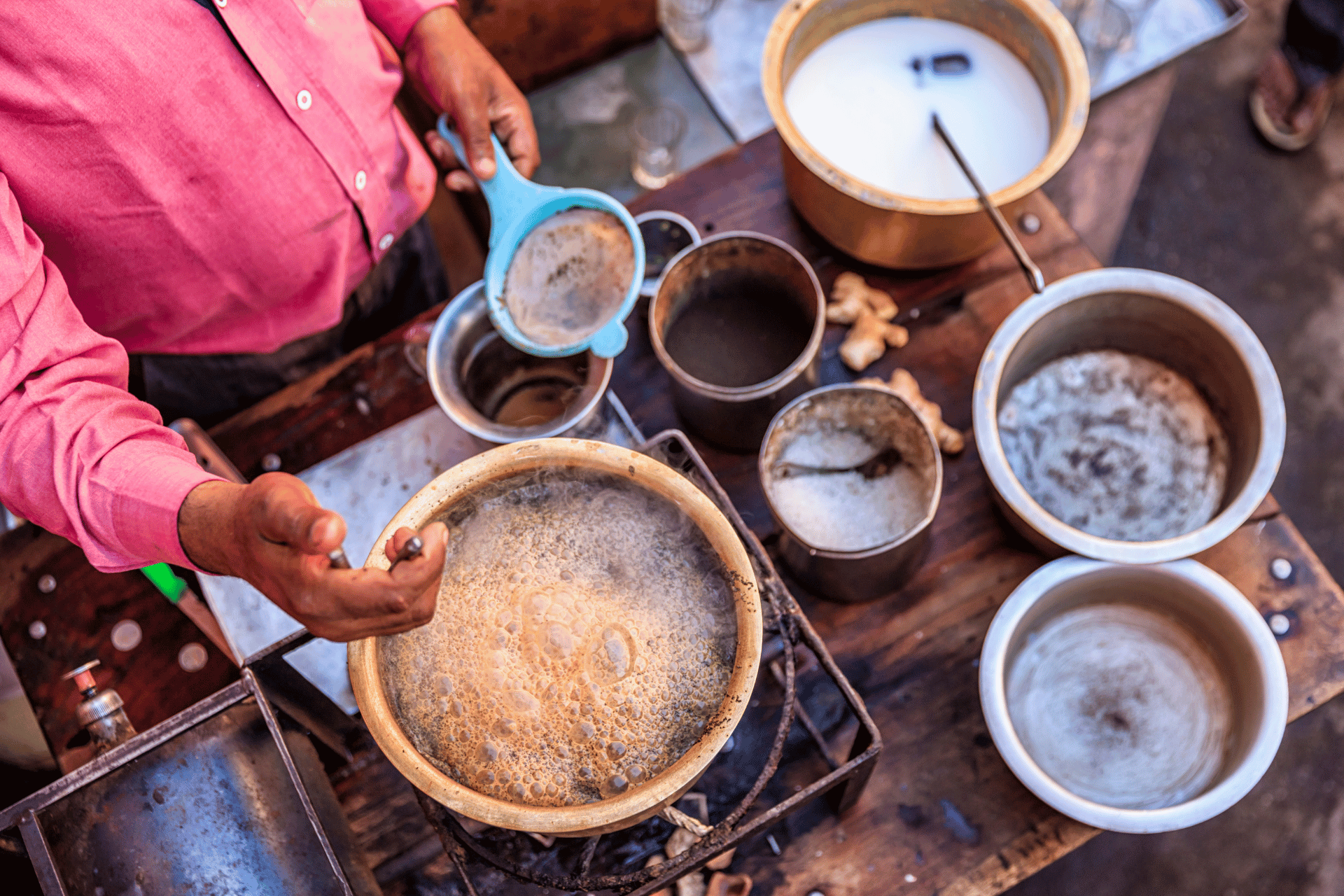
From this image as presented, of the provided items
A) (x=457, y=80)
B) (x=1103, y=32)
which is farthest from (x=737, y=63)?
(x=457, y=80)

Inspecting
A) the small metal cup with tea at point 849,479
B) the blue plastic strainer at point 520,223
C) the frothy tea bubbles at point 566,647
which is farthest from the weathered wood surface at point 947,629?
the frothy tea bubbles at point 566,647

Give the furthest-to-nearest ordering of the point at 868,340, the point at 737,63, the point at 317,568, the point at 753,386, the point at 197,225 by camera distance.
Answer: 1. the point at 737,63
2. the point at 868,340
3. the point at 753,386
4. the point at 197,225
5. the point at 317,568

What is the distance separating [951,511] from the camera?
170cm

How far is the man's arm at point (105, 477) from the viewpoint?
3.30 ft

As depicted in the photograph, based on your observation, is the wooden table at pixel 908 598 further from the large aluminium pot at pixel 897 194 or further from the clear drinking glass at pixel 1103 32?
the clear drinking glass at pixel 1103 32

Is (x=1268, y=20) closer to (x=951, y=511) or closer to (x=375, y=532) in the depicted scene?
(x=951, y=511)

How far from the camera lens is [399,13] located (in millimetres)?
1673

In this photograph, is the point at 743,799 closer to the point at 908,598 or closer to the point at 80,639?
the point at 908,598

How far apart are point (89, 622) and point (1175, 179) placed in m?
3.82

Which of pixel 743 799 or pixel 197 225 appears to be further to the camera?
pixel 197 225

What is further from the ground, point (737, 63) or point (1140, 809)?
point (737, 63)

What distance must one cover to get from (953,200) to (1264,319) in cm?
220

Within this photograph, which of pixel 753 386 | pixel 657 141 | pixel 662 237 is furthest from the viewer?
pixel 657 141

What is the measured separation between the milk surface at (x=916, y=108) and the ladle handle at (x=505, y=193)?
24.6 inches
